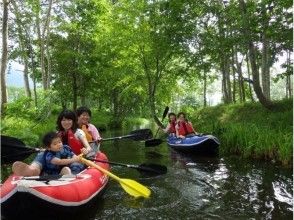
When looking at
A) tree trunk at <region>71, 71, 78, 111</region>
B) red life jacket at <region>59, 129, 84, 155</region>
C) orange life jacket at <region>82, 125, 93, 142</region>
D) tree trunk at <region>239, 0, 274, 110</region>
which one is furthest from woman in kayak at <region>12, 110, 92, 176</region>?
tree trunk at <region>71, 71, 78, 111</region>

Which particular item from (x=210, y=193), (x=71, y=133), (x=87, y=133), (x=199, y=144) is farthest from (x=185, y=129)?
(x=71, y=133)

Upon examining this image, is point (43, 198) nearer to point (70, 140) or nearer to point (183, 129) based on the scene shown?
point (70, 140)

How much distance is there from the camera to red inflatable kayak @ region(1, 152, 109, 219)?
473cm

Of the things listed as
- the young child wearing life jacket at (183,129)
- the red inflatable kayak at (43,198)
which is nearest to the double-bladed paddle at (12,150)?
the red inflatable kayak at (43,198)

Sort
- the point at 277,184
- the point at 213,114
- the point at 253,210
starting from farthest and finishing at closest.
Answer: the point at 213,114
the point at 277,184
the point at 253,210

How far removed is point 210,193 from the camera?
23.3ft

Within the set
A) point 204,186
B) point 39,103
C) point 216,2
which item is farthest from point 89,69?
point 204,186

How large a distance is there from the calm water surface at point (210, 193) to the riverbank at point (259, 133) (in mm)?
315

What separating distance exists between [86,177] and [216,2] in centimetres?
1098

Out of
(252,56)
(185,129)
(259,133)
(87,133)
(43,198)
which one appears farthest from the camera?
(185,129)

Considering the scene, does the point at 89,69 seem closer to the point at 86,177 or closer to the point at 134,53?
the point at 134,53

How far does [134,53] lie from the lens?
18.9 metres

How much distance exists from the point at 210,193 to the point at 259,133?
355 cm

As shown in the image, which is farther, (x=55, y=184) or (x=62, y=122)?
(x=62, y=122)
